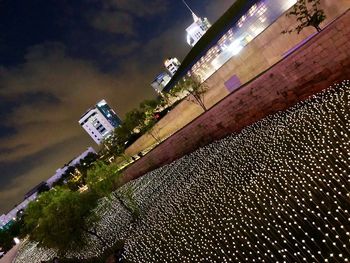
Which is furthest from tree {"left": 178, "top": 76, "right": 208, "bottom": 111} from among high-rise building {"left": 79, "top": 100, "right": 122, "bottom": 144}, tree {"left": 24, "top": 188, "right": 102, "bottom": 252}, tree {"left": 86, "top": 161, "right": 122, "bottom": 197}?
high-rise building {"left": 79, "top": 100, "right": 122, "bottom": 144}

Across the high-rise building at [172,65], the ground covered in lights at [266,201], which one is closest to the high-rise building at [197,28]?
the high-rise building at [172,65]

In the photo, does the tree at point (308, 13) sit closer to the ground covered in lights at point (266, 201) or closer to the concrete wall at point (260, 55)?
the concrete wall at point (260, 55)

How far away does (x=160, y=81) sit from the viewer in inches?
5856

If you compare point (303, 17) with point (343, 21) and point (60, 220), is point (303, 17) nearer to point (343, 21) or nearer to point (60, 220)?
point (343, 21)

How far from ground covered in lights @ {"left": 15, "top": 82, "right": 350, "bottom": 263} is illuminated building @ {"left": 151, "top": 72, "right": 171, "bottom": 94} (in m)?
132

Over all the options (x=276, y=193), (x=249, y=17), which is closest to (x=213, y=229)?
(x=276, y=193)

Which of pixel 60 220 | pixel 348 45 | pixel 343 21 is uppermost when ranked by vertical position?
pixel 60 220

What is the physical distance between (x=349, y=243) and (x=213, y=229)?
4332 millimetres

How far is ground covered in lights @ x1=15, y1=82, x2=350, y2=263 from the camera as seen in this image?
22.9 ft

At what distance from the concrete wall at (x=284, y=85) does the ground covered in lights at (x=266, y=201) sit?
0.75 metres

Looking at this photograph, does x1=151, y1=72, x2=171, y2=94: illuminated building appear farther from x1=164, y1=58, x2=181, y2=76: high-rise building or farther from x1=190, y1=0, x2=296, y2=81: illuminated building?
x1=190, y1=0, x2=296, y2=81: illuminated building

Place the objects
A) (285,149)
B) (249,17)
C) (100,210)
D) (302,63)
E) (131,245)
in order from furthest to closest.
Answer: (249,17) < (100,210) < (302,63) < (131,245) < (285,149)

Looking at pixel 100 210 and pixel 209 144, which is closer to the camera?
pixel 209 144

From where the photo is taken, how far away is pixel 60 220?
49.2 feet
